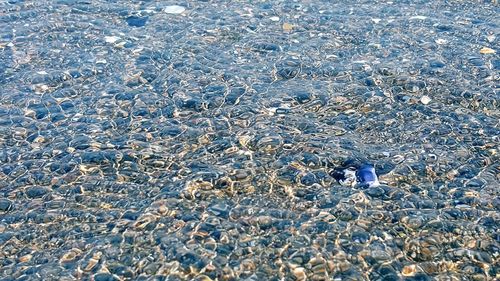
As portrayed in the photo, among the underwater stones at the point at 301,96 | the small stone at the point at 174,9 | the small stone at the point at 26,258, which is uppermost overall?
the small stone at the point at 26,258

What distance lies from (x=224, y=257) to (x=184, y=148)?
2.81 ft

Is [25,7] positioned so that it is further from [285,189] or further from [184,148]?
→ [285,189]

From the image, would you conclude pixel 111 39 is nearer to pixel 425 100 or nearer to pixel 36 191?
pixel 36 191

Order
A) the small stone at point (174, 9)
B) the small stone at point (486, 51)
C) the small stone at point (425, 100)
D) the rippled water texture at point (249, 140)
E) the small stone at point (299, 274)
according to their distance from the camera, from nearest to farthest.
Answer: the small stone at point (299, 274) → the rippled water texture at point (249, 140) → the small stone at point (425, 100) → the small stone at point (486, 51) → the small stone at point (174, 9)

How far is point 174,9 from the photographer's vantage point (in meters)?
4.68

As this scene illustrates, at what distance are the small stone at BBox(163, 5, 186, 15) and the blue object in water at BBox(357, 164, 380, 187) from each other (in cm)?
232

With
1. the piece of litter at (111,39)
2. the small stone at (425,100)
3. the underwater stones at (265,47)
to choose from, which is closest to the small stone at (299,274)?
the small stone at (425,100)

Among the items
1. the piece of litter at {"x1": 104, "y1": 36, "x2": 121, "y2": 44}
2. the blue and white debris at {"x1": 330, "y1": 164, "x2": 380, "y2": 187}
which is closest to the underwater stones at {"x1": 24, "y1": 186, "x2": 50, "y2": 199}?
the blue and white debris at {"x1": 330, "y1": 164, "x2": 380, "y2": 187}

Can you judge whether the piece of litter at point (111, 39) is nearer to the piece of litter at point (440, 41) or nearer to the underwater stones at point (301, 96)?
the underwater stones at point (301, 96)

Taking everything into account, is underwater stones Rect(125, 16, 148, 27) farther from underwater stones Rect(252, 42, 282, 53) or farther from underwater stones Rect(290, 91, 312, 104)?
underwater stones Rect(290, 91, 312, 104)

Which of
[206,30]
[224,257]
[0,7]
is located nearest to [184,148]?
[224,257]

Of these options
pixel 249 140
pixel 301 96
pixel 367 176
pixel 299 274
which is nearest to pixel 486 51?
pixel 301 96

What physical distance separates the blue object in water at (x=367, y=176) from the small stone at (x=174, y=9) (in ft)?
7.62

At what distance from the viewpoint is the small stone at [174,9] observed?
15.2 feet
